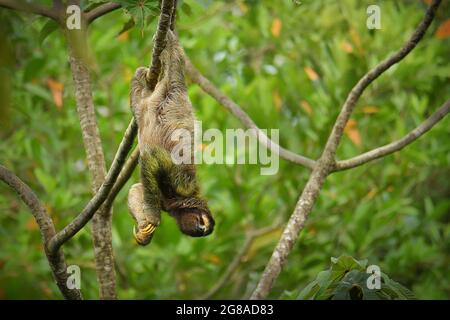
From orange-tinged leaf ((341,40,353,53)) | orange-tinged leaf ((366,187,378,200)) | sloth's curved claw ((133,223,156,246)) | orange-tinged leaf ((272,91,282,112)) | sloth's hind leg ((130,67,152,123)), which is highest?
orange-tinged leaf ((341,40,353,53))

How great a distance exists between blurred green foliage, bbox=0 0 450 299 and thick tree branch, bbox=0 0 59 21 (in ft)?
5.62

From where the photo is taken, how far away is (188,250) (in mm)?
6961

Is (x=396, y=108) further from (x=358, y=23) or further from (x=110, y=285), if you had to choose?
(x=110, y=285)

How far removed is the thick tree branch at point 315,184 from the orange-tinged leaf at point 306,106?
230cm

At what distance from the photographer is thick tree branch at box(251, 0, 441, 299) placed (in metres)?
4.57

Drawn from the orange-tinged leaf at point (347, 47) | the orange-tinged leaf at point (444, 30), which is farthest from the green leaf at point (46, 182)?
the orange-tinged leaf at point (444, 30)

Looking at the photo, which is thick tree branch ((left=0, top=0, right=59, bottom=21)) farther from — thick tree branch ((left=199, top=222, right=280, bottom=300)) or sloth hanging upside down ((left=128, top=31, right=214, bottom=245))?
thick tree branch ((left=199, top=222, right=280, bottom=300))

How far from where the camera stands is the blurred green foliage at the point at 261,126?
6.99 meters

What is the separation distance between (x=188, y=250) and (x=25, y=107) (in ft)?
7.12

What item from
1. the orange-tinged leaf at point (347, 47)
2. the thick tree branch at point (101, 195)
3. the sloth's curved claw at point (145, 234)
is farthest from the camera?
the orange-tinged leaf at point (347, 47)

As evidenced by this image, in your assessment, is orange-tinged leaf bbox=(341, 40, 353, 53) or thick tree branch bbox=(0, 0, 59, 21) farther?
orange-tinged leaf bbox=(341, 40, 353, 53)
